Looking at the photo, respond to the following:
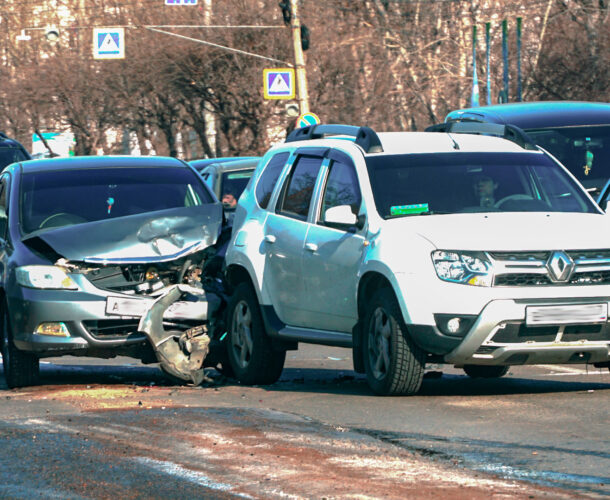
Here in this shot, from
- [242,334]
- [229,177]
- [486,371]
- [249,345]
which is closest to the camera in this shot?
[249,345]

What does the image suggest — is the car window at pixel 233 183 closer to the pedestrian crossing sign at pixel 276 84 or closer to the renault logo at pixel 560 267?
the renault logo at pixel 560 267

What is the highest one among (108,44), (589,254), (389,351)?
(108,44)

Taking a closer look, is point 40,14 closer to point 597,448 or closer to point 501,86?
point 501,86

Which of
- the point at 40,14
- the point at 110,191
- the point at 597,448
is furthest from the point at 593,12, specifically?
the point at 597,448

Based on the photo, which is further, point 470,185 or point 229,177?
point 229,177

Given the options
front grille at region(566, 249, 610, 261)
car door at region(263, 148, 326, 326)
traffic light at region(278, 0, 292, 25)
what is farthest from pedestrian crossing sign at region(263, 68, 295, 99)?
front grille at region(566, 249, 610, 261)

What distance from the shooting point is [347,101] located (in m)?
46.2

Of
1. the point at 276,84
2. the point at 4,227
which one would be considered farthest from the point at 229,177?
the point at 276,84

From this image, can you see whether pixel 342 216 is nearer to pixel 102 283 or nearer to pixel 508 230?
pixel 508 230

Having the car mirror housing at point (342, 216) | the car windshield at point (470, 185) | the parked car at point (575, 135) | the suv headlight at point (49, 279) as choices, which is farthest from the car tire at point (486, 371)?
the parked car at point (575, 135)

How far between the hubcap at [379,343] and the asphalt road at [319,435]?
0.21 m

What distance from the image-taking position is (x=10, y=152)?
21500mm

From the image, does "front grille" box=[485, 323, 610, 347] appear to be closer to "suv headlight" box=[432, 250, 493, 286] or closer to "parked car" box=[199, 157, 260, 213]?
"suv headlight" box=[432, 250, 493, 286]

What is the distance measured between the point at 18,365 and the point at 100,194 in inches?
62.8
